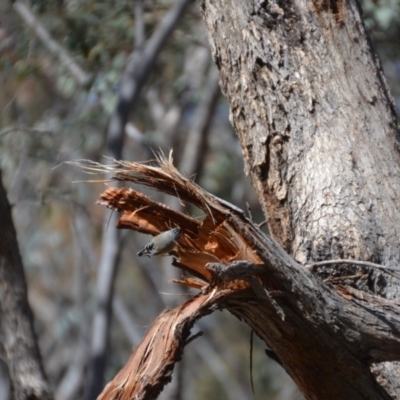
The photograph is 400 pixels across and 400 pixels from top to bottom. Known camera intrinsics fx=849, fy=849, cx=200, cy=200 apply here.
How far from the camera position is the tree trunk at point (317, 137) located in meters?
2.51

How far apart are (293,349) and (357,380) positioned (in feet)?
0.65

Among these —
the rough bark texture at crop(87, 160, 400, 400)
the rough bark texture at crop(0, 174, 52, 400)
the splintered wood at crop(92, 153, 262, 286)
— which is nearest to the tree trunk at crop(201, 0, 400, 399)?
the rough bark texture at crop(87, 160, 400, 400)

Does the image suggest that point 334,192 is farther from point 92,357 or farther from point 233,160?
point 233,160

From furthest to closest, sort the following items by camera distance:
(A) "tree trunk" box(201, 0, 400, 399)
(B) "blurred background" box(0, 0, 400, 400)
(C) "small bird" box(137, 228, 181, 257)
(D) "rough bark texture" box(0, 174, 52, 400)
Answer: (B) "blurred background" box(0, 0, 400, 400) < (D) "rough bark texture" box(0, 174, 52, 400) < (A) "tree trunk" box(201, 0, 400, 399) < (C) "small bird" box(137, 228, 181, 257)

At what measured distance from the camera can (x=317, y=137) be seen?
8.89 ft

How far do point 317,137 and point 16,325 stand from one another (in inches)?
59.8

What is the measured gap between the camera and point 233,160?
35.8 feet

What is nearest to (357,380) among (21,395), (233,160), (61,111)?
(21,395)

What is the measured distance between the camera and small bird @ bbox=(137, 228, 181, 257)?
227cm

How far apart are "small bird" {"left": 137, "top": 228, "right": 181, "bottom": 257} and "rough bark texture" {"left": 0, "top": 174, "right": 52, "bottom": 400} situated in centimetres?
133

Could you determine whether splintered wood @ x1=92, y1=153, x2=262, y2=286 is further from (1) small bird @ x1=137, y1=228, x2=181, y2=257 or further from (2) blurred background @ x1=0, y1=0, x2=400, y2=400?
(2) blurred background @ x1=0, y1=0, x2=400, y2=400

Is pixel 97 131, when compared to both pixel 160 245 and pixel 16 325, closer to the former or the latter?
pixel 16 325

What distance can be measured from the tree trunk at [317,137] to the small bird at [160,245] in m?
0.31

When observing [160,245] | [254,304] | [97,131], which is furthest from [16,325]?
[97,131]
